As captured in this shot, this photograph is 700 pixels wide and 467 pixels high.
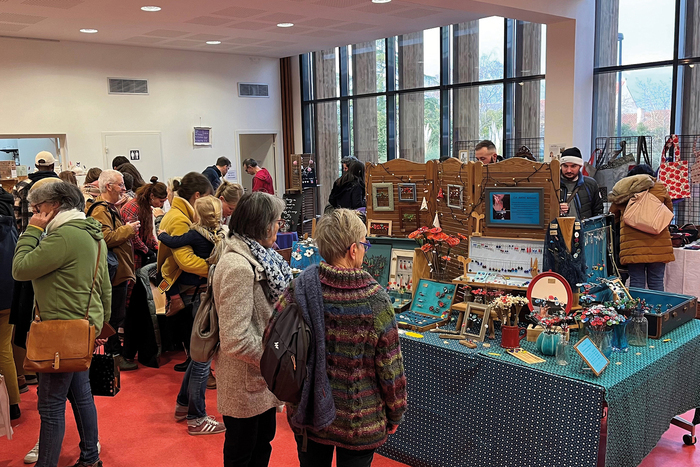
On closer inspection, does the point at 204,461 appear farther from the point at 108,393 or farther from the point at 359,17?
the point at 359,17

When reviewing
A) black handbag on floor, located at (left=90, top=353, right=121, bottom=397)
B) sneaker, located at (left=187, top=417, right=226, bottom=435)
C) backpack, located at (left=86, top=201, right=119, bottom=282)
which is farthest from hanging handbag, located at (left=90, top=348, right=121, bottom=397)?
backpack, located at (left=86, top=201, right=119, bottom=282)

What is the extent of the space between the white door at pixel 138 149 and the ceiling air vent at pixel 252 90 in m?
1.91

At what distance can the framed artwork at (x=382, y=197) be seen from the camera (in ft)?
13.6

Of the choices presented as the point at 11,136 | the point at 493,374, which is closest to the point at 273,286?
the point at 493,374

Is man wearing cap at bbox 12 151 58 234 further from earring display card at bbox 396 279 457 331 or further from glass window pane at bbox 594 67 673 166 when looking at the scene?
glass window pane at bbox 594 67 673 166

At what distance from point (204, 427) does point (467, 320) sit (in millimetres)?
1763

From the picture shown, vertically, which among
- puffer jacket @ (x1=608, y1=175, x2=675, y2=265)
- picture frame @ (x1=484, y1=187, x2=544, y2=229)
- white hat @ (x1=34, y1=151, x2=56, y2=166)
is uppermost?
white hat @ (x1=34, y1=151, x2=56, y2=166)

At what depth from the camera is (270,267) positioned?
2.39 meters

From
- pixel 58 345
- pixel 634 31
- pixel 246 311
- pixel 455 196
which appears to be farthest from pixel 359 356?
pixel 634 31

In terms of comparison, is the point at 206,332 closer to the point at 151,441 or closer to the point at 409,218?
the point at 151,441

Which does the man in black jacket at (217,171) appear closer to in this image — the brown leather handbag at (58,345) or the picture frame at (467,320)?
the brown leather handbag at (58,345)

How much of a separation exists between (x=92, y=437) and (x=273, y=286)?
61.9 inches

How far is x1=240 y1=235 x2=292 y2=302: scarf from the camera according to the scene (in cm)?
238

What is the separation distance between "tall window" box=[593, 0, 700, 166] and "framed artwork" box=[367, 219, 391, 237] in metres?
4.86
